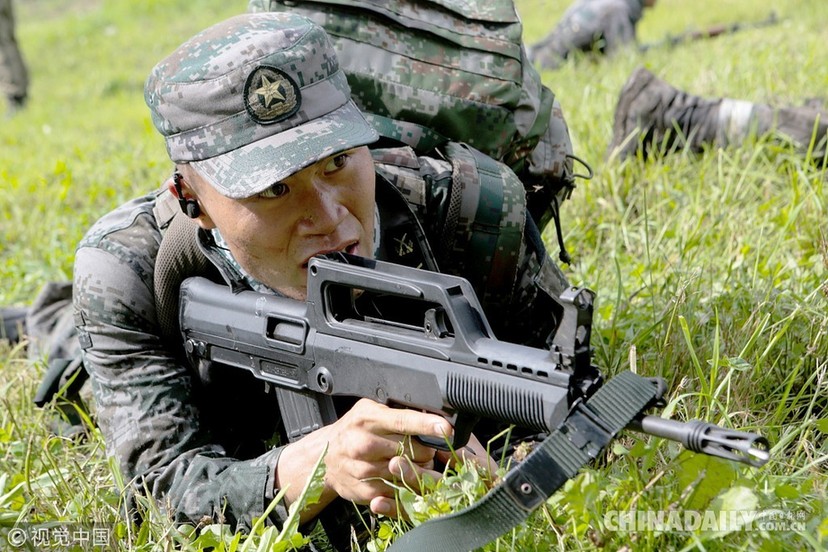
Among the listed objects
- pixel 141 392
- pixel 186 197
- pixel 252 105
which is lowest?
pixel 141 392

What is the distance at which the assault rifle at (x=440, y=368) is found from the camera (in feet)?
5.41

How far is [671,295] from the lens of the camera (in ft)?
9.40

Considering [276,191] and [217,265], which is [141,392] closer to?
[217,265]

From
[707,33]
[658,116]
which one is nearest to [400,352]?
[658,116]

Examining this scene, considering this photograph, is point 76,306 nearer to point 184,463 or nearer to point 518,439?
point 184,463

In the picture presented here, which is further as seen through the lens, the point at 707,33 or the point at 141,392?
the point at 707,33

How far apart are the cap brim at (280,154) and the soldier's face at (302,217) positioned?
0.04 m

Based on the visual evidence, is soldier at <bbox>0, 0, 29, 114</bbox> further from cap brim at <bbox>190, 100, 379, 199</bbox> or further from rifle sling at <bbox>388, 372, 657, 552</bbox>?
rifle sling at <bbox>388, 372, 657, 552</bbox>

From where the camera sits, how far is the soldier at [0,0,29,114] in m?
11.6

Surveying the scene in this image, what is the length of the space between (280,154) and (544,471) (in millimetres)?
915

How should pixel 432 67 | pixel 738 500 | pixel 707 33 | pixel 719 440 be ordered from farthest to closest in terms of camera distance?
pixel 707 33 → pixel 432 67 → pixel 738 500 → pixel 719 440

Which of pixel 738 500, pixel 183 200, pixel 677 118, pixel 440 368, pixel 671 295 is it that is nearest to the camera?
pixel 738 500

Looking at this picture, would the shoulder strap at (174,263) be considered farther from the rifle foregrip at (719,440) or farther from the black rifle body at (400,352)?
the rifle foregrip at (719,440)

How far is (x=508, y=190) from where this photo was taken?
2490 mm
